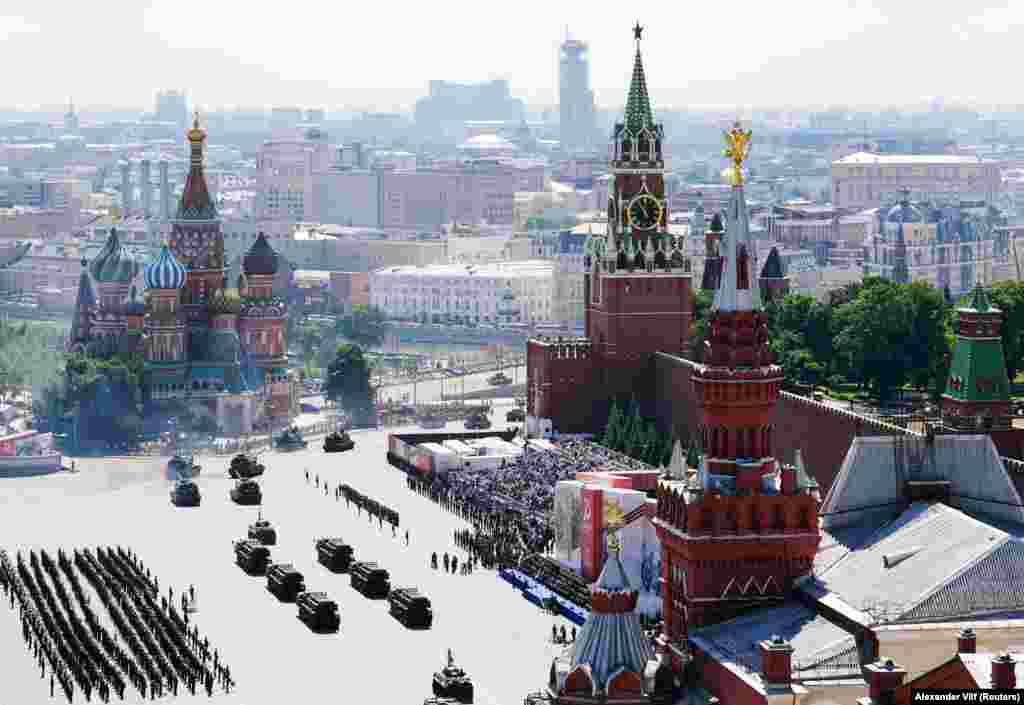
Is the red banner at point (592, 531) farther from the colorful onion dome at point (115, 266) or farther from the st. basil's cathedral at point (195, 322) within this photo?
the colorful onion dome at point (115, 266)

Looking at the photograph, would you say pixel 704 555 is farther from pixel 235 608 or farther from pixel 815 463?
pixel 815 463

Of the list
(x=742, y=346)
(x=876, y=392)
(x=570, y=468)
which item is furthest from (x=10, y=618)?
(x=876, y=392)

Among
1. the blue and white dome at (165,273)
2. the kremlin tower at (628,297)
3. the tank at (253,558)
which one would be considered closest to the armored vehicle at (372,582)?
the tank at (253,558)

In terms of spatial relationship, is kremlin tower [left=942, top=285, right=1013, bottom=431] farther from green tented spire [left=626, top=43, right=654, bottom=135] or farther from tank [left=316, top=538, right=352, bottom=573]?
green tented spire [left=626, top=43, right=654, bottom=135]

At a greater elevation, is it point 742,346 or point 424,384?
point 742,346

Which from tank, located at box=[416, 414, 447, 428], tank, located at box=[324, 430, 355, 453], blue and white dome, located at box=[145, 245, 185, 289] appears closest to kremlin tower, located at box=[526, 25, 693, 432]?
tank, located at box=[324, 430, 355, 453]

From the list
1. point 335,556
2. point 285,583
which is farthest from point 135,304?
point 285,583

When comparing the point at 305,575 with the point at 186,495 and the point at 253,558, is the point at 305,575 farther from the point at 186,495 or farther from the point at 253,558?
the point at 186,495
